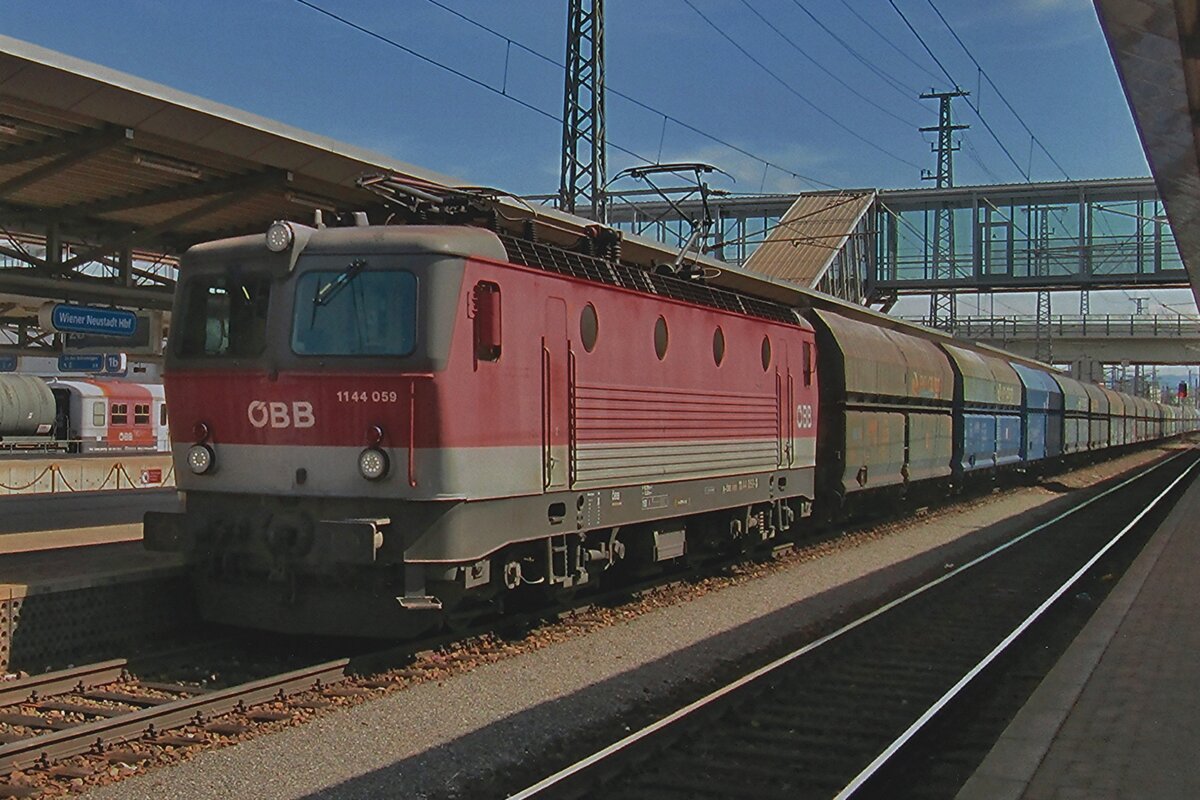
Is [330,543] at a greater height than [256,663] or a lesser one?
greater

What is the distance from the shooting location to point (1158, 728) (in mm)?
7270

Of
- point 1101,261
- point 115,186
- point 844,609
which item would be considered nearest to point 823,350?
point 844,609

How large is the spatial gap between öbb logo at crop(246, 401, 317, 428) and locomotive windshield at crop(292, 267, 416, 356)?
0.43m

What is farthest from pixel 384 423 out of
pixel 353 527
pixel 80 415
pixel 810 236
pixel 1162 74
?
pixel 810 236

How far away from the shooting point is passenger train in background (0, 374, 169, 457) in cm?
3778

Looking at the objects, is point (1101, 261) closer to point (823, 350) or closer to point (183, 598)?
point (823, 350)

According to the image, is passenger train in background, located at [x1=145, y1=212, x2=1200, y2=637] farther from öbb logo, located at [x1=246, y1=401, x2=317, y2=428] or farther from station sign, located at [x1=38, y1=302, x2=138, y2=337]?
station sign, located at [x1=38, y1=302, x2=138, y2=337]

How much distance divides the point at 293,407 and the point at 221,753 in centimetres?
295

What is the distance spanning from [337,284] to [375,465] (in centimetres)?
149

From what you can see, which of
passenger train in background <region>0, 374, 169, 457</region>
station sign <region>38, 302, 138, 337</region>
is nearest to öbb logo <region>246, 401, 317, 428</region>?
station sign <region>38, 302, 138, 337</region>

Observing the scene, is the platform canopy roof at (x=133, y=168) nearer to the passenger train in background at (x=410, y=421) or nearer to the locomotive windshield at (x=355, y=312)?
the passenger train in background at (x=410, y=421)

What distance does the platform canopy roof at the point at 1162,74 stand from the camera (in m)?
7.63

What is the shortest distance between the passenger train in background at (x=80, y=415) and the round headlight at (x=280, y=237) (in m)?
30.8

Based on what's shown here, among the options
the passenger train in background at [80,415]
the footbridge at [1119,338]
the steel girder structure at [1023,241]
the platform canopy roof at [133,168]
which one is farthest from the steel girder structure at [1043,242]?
the platform canopy roof at [133,168]
